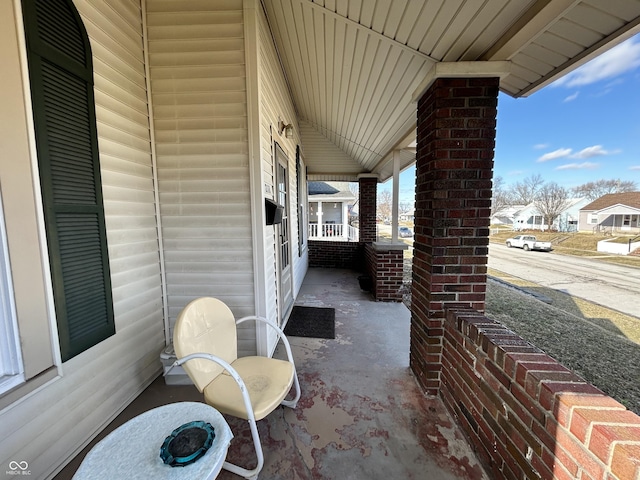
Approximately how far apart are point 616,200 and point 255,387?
31.6 ft

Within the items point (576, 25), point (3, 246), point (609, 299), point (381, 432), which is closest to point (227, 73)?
point (3, 246)

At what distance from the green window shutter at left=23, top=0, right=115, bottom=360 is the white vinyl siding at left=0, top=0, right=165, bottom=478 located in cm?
11

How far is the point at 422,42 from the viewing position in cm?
182

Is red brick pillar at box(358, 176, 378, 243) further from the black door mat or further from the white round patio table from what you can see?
the white round patio table

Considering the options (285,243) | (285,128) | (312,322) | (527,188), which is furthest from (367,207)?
(527,188)

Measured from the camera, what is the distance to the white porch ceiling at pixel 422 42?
140 centimetres

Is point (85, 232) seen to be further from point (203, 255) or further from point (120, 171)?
point (203, 255)

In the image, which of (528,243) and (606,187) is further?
(528,243)

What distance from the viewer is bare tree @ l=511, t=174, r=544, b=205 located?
15.5 metres

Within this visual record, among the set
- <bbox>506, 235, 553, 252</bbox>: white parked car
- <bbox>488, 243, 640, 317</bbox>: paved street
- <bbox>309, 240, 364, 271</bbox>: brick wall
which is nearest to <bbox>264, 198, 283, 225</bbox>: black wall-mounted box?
<bbox>309, 240, 364, 271</bbox>: brick wall

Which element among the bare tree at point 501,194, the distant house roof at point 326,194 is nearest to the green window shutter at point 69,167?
the distant house roof at point 326,194

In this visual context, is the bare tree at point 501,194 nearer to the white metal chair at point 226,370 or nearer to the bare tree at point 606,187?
the bare tree at point 606,187

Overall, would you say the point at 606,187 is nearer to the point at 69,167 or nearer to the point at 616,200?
the point at 616,200

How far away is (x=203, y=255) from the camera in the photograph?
2402 mm
